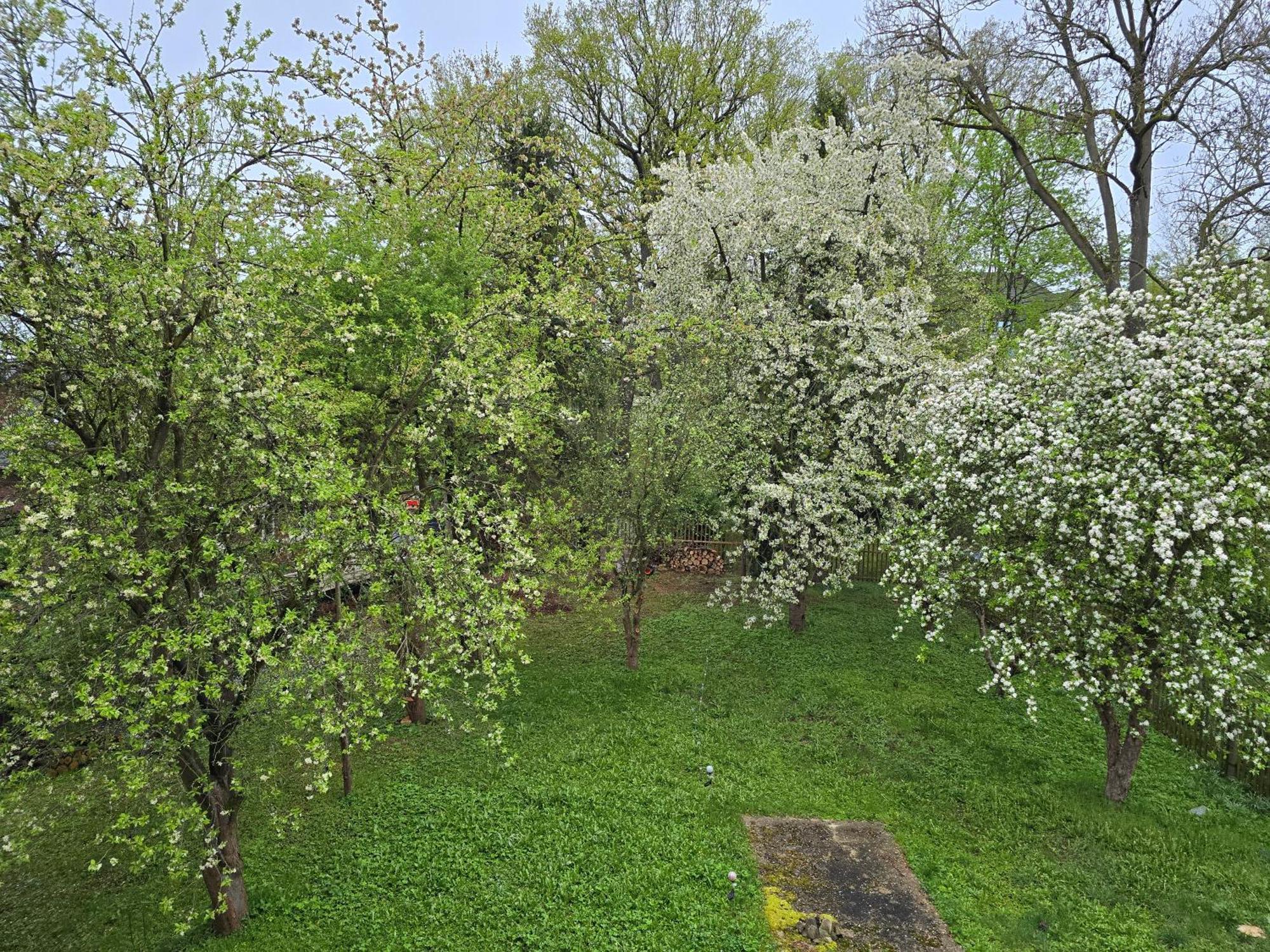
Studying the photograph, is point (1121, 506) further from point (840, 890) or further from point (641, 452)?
point (641, 452)

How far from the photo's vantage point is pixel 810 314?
1611cm

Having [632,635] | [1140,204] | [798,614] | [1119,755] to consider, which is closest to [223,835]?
[632,635]

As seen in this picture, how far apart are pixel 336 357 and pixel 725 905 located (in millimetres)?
9180

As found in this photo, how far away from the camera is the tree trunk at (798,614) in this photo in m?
16.7

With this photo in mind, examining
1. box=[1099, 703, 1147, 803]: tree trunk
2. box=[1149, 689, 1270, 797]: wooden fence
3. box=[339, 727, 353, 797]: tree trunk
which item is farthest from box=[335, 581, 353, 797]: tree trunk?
box=[1149, 689, 1270, 797]: wooden fence

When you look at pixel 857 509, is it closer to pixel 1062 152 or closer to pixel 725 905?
pixel 725 905

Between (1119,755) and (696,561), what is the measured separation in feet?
43.4

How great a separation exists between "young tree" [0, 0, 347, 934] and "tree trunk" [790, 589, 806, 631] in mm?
12246

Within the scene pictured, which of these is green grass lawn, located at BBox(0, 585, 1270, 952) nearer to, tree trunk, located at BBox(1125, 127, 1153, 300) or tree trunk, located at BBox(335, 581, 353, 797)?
tree trunk, located at BBox(335, 581, 353, 797)

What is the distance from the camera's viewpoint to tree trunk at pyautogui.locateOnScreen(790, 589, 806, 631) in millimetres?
16659

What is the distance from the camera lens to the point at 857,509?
15484 mm

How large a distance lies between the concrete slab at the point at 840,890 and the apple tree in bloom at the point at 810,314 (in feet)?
19.1

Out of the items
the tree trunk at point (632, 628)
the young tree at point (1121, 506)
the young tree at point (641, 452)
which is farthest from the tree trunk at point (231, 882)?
the young tree at point (1121, 506)

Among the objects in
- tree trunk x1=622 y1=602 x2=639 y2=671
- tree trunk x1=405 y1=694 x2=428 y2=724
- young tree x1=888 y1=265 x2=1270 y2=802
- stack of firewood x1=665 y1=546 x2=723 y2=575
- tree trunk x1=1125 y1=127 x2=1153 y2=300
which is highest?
tree trunk x1=1125 y1=127 x2=1153 y2=300
